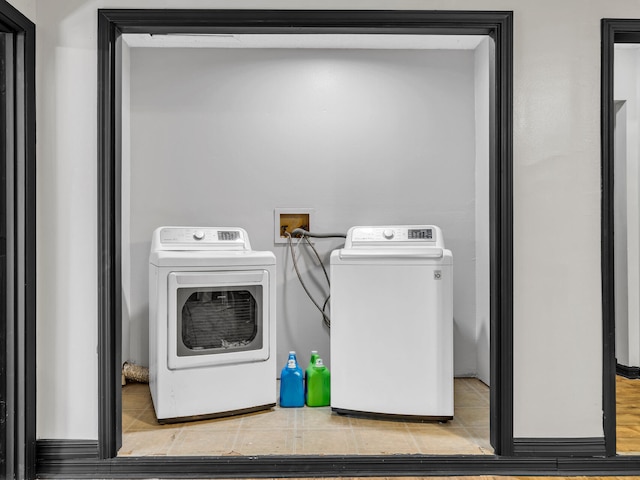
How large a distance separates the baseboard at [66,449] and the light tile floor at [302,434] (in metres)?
0.12

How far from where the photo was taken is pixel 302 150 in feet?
10.8

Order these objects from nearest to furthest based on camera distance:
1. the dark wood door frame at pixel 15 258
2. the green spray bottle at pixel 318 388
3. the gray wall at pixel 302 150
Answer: the dark wood door frame at pixel 15 258
the green spray bottle at pixel 318 388
the gray wall at pixel 302 150

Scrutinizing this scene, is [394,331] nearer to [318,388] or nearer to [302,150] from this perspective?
[318,388]

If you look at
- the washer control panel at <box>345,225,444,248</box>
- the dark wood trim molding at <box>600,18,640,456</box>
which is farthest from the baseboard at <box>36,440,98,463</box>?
the dark wood trim molding at <box>600,18,640,456</box>

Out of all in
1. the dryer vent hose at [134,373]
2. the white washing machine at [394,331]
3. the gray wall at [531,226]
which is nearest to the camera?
the gray wall at [531,226]

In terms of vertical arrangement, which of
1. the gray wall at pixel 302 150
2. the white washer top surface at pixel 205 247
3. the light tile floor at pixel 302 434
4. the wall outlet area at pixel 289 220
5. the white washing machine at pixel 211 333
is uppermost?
the gray wall at pixel 302 150

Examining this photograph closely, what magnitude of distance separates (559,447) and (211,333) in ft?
5.38

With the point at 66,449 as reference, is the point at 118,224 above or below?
above

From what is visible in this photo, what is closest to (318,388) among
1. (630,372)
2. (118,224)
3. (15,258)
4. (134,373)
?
(134,373)

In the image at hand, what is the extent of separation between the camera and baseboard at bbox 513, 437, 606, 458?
1972 millimetres

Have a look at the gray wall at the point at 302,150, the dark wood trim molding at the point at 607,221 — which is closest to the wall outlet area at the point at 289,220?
the gray wall at the point at 302,150

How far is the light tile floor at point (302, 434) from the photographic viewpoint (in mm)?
2098

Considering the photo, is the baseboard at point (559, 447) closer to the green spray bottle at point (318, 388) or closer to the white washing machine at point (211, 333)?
the green spray bottle at point (318, 388)

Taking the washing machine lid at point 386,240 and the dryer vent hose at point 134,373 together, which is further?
the dryer vent hose at point 134,373
